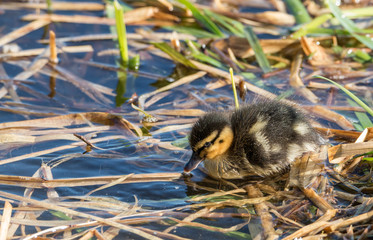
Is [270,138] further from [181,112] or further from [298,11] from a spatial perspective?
[298,11]

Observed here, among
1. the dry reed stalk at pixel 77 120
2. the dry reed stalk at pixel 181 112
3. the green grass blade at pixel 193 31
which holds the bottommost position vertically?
the dry reed stalk at pixel 181 112

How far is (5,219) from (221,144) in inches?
51.1

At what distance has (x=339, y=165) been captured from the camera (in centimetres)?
338

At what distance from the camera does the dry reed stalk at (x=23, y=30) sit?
5137 mm

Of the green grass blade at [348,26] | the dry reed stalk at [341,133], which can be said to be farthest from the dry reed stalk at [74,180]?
the green grass blade at [348,26]

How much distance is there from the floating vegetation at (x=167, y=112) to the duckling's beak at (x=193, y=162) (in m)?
0.13

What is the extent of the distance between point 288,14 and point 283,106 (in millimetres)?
2463

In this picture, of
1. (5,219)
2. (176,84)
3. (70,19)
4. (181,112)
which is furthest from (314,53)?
(5,219)

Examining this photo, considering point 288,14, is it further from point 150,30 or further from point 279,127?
point 279,127

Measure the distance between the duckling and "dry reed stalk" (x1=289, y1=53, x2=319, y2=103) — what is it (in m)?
0.97

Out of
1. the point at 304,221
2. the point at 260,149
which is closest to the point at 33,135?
the point at 260,149

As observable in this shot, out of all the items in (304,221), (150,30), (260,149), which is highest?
(150,30)

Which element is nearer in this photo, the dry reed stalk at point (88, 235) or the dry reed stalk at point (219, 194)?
the dry reed stalk at point (88, 235)

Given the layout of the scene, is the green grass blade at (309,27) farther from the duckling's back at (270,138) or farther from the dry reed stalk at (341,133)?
the duckling's back at (270,138)
